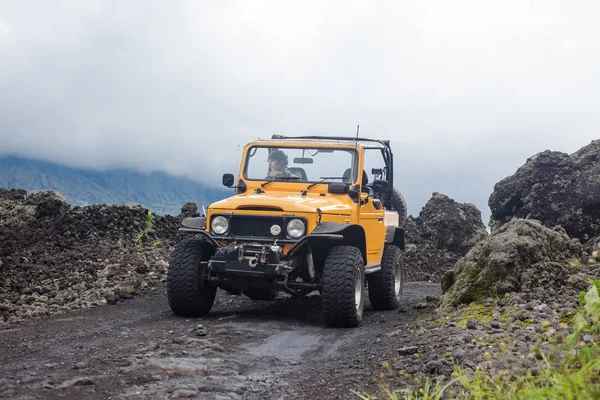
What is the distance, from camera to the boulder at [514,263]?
7785mm

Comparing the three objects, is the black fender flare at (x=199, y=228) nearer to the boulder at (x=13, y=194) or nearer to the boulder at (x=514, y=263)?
the boulder at (x=514, y=263)

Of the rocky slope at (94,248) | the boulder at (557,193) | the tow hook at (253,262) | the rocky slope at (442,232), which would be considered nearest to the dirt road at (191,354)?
the tow hook at (253,262)

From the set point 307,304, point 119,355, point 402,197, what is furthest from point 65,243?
point 119,355

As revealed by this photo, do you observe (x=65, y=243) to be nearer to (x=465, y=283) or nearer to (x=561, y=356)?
(x=465, y=283)

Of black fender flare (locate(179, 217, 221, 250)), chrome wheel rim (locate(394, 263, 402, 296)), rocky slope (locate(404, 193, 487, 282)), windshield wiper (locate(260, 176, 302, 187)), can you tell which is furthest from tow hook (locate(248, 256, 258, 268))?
rocky slope (locate(404, 193, 487, 282))

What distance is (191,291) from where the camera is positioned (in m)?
8.23

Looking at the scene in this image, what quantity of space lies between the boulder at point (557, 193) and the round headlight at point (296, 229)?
6.51 metres

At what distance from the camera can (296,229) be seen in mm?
8102

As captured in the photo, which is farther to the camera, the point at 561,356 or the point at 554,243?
the point at 554,243

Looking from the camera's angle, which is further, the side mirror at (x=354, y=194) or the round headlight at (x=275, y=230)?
the side mirror at (x=354, y=194)

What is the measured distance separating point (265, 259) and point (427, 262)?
10.9 meters

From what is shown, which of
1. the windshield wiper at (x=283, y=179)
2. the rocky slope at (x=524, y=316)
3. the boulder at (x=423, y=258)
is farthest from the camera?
the boulder at (x=423, y=258)

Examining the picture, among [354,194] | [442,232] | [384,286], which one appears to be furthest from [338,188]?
[442,232]

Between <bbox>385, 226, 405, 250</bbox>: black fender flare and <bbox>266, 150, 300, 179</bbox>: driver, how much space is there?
2.08 meters
